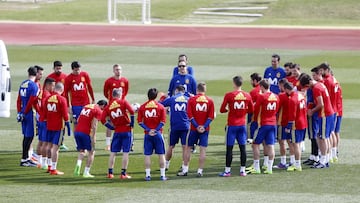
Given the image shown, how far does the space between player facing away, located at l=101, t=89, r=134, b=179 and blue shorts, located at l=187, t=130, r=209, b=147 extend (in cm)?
135

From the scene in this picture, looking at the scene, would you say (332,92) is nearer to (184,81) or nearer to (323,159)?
(323,159)

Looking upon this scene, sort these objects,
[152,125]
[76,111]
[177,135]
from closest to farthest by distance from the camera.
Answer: [152,125], [177,135], [76,111]

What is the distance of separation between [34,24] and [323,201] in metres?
43.4

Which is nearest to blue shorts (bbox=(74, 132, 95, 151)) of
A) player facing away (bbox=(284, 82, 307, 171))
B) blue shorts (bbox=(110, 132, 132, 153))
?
blue shorts (bbox=(110, 132, 132, 153))

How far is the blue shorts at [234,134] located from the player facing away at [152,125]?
1485 millimetres

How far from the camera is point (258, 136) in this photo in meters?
21.4

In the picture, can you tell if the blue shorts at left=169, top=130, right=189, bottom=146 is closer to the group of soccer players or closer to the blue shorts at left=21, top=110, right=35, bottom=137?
the group of soccer players

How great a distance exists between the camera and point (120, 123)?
20.6 meters

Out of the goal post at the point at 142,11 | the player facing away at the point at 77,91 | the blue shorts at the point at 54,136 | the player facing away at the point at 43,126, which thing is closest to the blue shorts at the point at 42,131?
the player facing away at the point at 43,126

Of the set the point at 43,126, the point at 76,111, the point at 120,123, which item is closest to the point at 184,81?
the point at 76,111

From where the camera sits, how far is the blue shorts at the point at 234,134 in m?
21.0

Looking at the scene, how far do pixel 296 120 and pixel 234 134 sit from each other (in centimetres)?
162

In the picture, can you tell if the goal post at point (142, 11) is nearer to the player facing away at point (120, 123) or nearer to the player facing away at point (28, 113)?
the player facing away at point (28, 113)

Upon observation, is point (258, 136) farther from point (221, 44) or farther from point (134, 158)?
point (221, 44)
